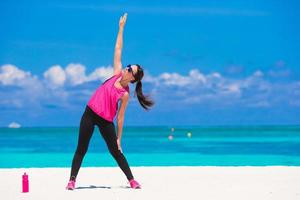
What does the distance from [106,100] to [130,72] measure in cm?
48

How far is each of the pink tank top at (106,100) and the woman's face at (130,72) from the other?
181 millimetres

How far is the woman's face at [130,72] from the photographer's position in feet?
30.0

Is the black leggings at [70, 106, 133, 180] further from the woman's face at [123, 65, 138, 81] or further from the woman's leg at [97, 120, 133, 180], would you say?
the woman's face at [123, 65, 138, 81]

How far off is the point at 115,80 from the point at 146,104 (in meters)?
0.53
